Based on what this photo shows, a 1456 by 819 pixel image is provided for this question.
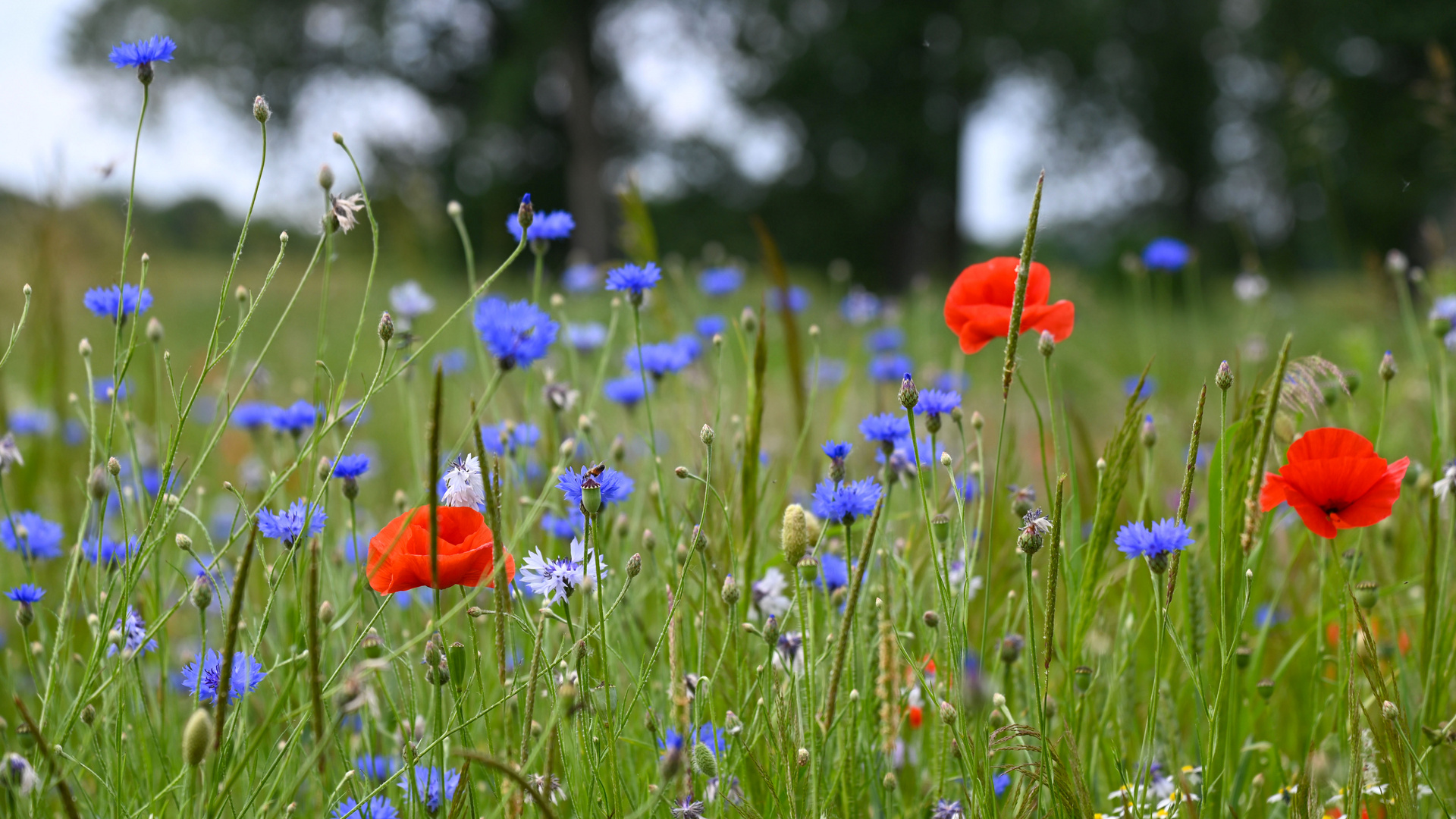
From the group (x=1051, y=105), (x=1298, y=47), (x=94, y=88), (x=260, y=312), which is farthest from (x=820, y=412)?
(x=94, y=88)

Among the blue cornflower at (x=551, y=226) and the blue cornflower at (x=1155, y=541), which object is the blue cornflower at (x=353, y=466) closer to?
the blue cornflower at (x=551, y=226)

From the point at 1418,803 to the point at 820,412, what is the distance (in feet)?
5.37

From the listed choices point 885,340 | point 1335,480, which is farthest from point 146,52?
point 885,340

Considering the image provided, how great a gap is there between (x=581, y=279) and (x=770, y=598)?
961 millimetres

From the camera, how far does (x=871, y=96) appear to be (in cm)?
1207

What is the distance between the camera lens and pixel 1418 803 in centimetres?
81

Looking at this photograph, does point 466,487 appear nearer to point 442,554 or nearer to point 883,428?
point 442,554

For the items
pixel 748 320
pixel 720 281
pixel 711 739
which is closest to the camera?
pixel 711 739

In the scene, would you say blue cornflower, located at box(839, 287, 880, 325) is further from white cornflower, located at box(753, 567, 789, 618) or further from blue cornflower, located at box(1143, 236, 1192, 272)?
white cornflower, located at box(753, 567, 789, 618)

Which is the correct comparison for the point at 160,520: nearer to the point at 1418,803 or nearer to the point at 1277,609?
the point at 1418,803

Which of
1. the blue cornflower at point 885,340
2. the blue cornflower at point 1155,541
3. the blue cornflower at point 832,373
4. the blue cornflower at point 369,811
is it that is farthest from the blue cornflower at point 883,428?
the blue cornflower at point 832,373

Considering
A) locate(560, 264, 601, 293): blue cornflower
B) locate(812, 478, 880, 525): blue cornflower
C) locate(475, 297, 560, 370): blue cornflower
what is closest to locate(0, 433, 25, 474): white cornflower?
locate(475, 297, 560, 370): blue cornflower

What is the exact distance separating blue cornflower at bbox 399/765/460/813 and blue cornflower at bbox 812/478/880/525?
0.32 meters

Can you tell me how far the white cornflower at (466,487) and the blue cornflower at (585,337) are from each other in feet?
2.15
